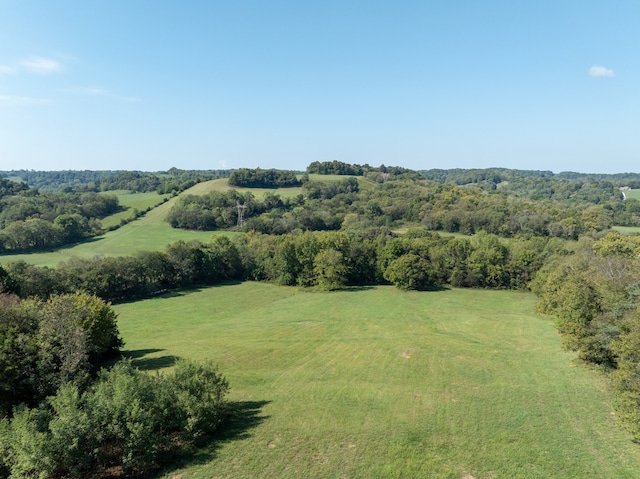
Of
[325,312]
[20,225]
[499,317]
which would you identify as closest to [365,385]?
[325,312]

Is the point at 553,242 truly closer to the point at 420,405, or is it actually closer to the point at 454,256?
the point at 454,256

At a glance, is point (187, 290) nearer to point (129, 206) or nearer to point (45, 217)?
point (45, 217)

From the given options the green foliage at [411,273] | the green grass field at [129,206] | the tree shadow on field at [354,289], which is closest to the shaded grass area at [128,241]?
the green grass field at [129,206]

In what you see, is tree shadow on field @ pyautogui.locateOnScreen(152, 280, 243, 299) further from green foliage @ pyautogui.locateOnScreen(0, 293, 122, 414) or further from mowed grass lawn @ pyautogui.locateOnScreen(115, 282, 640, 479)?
green foliage @ pyautogui.locateOnScreen(0, 293, 122, 414)

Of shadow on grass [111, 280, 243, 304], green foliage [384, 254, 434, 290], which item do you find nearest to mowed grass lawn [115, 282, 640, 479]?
shadow on grass [111, 280, 243, 304]

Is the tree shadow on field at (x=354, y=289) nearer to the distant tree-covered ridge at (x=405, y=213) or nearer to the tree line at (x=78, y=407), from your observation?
the distant tree-covered ridge at (x=405, y=213)

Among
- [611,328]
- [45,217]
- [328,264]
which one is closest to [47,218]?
[45,217]
